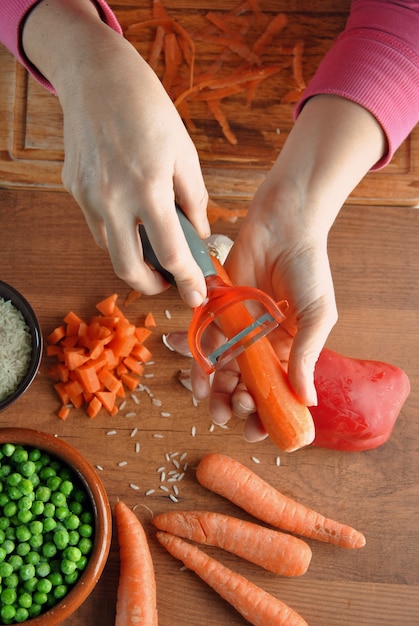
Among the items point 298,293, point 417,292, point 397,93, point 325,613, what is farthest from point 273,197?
point 325,613

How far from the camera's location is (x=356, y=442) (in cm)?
178

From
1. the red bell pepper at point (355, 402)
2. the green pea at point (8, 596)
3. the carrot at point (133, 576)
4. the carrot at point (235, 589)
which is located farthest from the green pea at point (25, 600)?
the red bell pepper at point (355, 402)

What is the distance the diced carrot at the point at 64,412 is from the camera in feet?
6.03

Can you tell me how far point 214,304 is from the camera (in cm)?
136

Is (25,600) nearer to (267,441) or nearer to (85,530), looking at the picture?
(85,530)

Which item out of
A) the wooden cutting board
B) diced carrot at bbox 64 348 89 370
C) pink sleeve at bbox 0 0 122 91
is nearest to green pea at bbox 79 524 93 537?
diced carrot at bbox 64 348 89 370

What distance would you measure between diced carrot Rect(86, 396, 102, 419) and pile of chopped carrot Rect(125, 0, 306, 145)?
2.85ft

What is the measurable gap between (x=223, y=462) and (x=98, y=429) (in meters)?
0.38

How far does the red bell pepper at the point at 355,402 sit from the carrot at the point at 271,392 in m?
0.32

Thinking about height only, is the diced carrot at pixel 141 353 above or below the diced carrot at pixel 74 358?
above

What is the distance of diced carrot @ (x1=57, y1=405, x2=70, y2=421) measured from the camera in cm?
184

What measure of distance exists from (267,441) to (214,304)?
0.65 meters

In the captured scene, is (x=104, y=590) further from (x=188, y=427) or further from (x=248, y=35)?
(x=248, y=35)

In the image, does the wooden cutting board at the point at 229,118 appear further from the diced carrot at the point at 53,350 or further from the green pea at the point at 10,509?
the green pea at the point at 10,509
